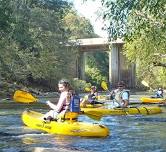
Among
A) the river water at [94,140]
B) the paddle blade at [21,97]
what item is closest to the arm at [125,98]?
the river water at [94,140]

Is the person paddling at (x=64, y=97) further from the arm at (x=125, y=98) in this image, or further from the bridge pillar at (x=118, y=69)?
the bridge pillar at (x=118, y=69)

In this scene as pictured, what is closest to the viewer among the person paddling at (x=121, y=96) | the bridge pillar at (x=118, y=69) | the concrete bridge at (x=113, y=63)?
the person paddling at (x=121, y=96)

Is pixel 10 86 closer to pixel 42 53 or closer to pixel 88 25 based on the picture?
pixel 42 53

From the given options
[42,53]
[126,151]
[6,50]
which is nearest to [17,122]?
[126,151]

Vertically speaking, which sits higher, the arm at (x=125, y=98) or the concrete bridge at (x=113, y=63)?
the concrete bridge at (x=113, y=63)

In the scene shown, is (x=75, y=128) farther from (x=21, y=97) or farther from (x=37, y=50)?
(x=37, y=50)

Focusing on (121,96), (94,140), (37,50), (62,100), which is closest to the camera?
(94,140)

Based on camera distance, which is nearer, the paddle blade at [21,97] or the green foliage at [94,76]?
the paddle blade at [21,97]

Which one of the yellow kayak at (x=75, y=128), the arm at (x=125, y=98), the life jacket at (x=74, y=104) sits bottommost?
the yellow kayak at (x=75, y=128)

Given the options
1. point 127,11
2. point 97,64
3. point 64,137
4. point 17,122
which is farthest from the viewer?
point 97,64

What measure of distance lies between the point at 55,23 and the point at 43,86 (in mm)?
7150

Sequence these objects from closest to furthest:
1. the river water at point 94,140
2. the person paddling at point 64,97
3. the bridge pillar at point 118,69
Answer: the river water at point 94,140, the person paddling at point 64,97, the bridge pillar at point 118,69

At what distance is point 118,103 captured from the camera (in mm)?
20828

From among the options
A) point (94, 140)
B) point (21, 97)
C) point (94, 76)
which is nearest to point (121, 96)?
point (94, 140)
